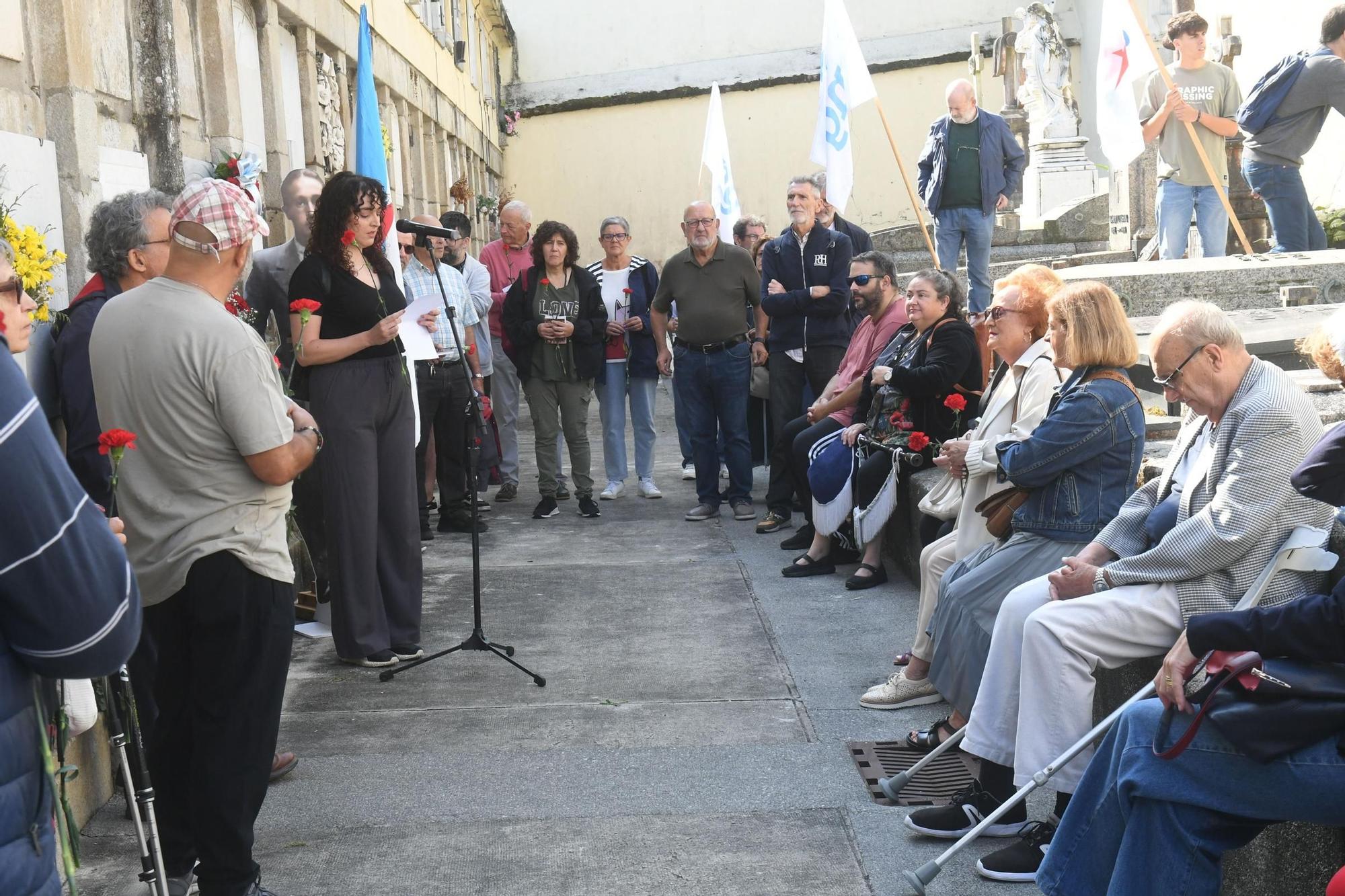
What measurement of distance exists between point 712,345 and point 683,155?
19704 mm

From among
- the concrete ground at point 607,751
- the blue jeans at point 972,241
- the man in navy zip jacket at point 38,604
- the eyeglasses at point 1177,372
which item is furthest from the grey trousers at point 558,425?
the man in navy zip jacket at point 38,604

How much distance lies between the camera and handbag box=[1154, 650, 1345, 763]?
2.94 metres

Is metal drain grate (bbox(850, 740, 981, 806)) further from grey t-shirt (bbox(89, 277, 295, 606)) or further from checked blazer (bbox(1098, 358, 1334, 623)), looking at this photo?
grey t-shirt (bbox(89, 277, 295, 606))

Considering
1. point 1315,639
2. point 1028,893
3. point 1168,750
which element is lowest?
point 1028,893

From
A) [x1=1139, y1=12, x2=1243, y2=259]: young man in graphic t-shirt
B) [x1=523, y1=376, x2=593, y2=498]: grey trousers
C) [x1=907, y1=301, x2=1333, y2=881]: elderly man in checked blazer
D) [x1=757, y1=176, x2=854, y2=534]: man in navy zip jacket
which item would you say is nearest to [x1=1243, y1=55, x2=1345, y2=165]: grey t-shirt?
[x1=1139, y1=12, x2=1243, y2=259]: young man in graphic t-shirt

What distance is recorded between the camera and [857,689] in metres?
5.64

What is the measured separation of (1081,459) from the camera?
465 cm

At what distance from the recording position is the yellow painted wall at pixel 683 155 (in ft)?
90.7

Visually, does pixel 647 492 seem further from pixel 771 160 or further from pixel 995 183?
pixel 771 160

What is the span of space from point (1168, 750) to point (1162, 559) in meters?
0.86

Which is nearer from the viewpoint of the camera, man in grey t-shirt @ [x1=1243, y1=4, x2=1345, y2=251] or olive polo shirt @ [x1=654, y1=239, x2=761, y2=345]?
man in grey t-shirt @ [x1=1243, y1=4, x2=1345, y2=251]

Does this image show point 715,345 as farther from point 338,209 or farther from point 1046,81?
point 1046,81

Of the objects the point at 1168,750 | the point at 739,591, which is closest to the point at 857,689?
Answer: the point at 739,591

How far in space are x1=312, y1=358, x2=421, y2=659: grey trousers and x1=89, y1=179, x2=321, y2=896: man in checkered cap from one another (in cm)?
209
